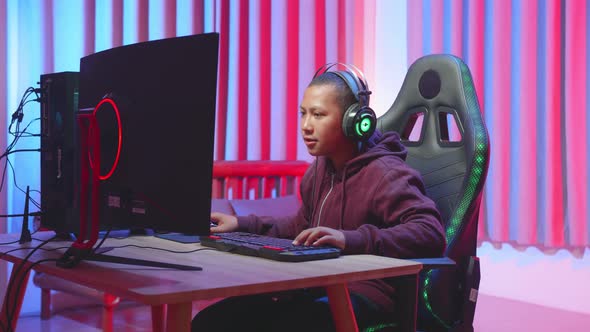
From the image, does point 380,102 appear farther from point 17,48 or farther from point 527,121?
point 17,48

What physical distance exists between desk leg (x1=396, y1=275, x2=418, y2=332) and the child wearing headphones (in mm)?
96

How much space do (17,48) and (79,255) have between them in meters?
1.92

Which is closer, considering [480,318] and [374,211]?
[374,211]

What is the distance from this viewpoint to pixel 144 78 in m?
1.26

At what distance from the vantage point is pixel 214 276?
1.10m

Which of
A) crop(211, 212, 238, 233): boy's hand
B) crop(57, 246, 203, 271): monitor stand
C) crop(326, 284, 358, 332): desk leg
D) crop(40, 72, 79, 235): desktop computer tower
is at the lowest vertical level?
crop(326, 284, 358, 332): desk leg

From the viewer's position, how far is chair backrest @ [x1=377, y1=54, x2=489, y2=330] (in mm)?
1580

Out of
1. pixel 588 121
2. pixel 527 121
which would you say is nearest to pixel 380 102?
pixel 527 121

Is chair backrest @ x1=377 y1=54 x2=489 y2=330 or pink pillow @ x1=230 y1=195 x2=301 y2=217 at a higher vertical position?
chair backrest @ x1=377 y1=54 x2=489 y2=330

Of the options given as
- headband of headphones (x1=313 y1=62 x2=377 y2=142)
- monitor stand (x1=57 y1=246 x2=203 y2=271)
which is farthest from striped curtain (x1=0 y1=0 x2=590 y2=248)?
monitor stand (x1=57 y1=246 x2=203 y2=271)

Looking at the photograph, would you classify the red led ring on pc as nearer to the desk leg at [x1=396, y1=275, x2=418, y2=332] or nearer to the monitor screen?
the monitor screen

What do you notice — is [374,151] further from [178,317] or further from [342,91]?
[178,317]

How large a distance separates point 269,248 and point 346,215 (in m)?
0.45

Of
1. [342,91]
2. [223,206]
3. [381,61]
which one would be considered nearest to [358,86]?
[342,91]
